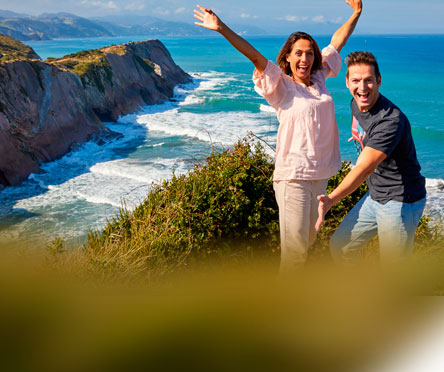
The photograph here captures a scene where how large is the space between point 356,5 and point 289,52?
1.33 metres

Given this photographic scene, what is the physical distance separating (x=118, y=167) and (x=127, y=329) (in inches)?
729

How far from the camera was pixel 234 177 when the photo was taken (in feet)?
16.8

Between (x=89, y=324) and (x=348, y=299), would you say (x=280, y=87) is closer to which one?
(x=348, y=299)

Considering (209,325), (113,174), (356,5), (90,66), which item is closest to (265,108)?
(90,66)

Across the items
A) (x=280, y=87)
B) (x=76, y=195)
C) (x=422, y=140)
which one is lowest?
(x=76, y=195)

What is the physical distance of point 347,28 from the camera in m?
3.99

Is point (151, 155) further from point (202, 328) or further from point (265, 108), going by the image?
point (202, 328)

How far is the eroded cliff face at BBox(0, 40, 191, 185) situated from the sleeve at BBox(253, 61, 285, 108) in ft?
49.7

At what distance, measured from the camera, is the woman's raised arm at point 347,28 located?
12.7 feet

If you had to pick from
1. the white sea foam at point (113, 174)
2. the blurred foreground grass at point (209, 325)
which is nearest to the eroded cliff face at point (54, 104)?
the white sea foam at point (113, 174)

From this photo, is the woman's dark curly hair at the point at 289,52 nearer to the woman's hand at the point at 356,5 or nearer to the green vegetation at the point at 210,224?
the woman's hand at the point at 356,5

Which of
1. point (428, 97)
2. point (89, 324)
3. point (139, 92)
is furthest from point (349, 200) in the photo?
point (428, 97)

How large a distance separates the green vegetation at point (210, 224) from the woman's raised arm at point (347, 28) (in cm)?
188

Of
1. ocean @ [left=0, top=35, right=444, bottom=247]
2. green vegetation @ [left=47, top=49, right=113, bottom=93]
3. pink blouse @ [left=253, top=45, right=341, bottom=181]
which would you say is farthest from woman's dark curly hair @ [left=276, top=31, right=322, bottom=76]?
green vegetation @ [left=47, top=49, right=113, bottom=93]
